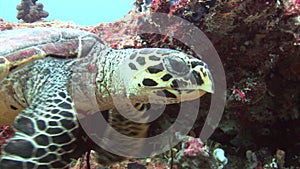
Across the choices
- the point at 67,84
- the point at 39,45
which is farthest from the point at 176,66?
the point at 39,45

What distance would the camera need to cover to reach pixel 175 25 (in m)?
3.64

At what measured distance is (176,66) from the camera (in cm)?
256

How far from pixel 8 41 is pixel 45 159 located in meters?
1.52

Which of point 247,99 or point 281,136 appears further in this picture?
point 281,136

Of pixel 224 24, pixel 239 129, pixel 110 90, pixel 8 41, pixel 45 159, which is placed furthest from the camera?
pixel 239 129

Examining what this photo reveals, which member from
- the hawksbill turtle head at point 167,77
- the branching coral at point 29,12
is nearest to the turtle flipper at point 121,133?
the hawksbill turtle head at point 167,77

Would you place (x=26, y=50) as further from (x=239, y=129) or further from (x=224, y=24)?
(x=239, y=129)

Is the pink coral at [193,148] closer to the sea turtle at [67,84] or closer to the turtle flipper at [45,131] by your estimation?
the sea turtle at [67,84]

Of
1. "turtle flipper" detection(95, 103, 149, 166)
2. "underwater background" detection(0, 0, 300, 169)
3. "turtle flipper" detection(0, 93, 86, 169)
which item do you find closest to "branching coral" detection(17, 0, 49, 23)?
"underwater background" detection(0, 0, 300, 169)

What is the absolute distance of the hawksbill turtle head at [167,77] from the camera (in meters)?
2.52

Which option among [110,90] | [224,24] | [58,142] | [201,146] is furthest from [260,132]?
[58,142]

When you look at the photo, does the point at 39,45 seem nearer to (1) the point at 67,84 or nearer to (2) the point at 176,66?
(1) the point at 67,84

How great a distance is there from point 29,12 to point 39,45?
29.3ft

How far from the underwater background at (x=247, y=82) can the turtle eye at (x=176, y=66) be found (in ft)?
3.42
